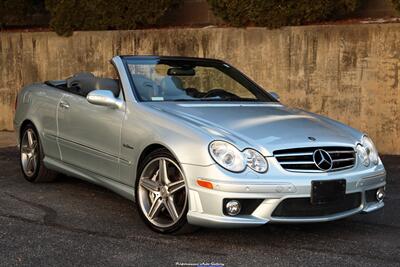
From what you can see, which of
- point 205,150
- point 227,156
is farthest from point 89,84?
point 227,156

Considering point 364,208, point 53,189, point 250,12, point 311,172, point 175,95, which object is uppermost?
point 250,12

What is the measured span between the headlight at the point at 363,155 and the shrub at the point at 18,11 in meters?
9.44

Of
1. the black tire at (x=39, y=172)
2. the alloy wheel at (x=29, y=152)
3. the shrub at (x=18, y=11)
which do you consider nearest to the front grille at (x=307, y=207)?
the black tire at (x=39, y=172)

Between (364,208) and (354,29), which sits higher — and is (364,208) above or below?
below

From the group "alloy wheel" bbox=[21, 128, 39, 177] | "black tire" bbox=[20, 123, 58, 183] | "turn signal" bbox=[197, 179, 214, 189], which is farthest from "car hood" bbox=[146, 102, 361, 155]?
"alloy wheel" bbox=[21, 128, 39, 177]

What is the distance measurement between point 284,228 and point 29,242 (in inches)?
79.8

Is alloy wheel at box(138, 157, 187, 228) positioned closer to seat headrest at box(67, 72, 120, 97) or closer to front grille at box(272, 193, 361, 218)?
front grille at box(272, 193, 361, 218)

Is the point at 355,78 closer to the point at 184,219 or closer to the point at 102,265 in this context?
the point at 184,219

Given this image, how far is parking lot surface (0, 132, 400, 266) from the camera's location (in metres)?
4.29

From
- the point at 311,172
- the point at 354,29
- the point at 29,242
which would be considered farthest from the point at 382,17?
the point at 29,242

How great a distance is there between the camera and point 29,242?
15.3 ft

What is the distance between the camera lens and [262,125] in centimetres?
486

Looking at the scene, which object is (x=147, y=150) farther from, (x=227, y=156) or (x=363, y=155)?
(x=363, y=155)

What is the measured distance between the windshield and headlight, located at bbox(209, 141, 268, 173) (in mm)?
1194
